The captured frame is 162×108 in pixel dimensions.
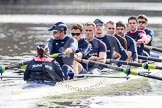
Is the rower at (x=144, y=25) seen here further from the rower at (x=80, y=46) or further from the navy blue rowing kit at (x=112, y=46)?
the rower at (x=80, y=46)

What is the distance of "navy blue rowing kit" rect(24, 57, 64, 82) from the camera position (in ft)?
47.4

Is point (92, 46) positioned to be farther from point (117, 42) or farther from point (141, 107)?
point (141, 107)

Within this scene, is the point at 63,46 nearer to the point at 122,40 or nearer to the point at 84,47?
the point at 84,47

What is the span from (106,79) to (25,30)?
26962 mm

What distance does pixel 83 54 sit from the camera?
17.2 meters

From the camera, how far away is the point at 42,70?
14477mm

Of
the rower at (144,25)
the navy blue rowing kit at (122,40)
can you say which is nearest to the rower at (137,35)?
the rower at (144,25)

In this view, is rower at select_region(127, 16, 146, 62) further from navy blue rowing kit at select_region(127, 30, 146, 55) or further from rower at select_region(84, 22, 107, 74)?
rower at select_region(84, 22, 107, 74)

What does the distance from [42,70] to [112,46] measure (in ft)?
16.3

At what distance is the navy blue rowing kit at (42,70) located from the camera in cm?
1446

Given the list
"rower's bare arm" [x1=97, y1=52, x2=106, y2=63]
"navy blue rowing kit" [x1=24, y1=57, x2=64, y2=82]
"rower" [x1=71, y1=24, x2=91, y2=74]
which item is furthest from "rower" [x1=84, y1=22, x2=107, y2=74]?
"navy blue rowing kit" [x1=24, y1=57, x2=64, y2=82]

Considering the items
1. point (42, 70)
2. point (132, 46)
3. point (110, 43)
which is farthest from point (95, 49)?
point (42, 70)

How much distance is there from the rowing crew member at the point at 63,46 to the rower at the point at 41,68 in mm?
1066

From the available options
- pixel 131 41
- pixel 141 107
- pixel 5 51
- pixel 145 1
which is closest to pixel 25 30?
pixel 5 51
